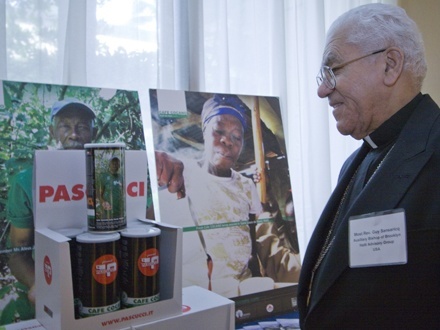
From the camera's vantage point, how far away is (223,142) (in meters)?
1.66

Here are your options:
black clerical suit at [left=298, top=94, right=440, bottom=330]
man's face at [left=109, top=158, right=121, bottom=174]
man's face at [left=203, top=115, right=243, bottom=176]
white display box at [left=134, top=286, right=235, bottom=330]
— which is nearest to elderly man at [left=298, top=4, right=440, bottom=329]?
black clerical suit at [left=298, top=94, right=440, bottom=330]

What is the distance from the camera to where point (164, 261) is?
3.89ft

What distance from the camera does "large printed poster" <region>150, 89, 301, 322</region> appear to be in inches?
60.4

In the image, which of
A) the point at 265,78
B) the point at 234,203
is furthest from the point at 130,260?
the point at 265,78

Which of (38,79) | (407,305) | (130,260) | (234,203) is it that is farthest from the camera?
(234,203)

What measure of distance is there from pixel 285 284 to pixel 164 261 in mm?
693

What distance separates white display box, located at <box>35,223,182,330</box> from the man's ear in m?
0.70

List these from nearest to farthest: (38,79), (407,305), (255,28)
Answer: (407,305) → (38,79) → (255,28)

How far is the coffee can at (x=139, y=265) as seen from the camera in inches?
42.2

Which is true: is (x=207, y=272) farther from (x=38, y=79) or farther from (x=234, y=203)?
(x=38, y=79)

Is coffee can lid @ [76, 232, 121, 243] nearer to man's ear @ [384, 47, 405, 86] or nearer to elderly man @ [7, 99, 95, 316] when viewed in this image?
elderly man @ [7, 99, 95, 316]

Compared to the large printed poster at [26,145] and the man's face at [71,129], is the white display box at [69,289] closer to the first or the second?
the large printed poster at [26,145]

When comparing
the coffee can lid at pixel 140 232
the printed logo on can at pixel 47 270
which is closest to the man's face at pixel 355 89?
the coffee can lid at pixel 140 232

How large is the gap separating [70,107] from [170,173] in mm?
411
